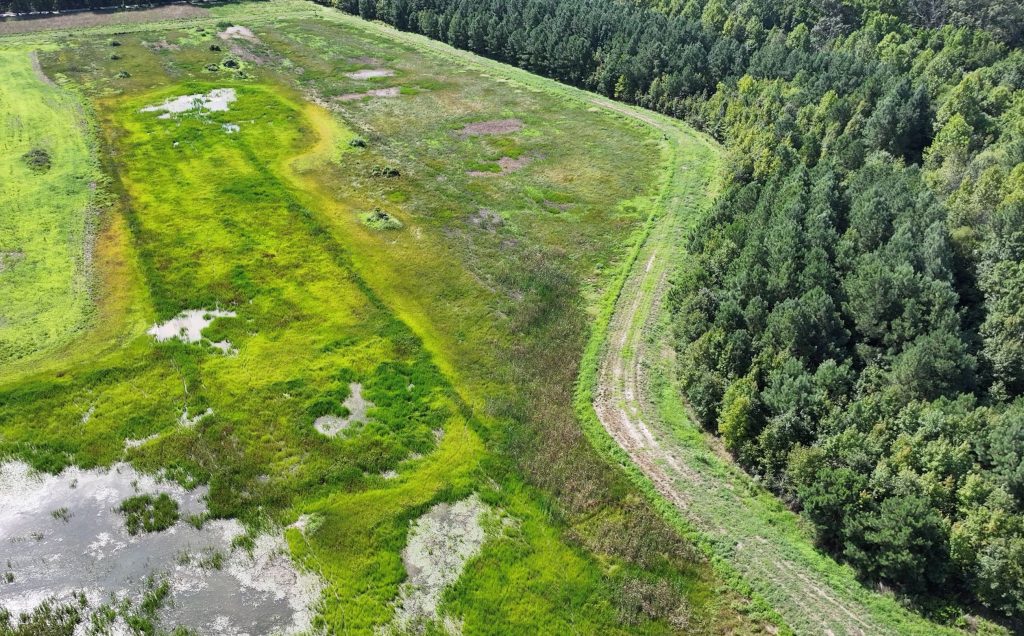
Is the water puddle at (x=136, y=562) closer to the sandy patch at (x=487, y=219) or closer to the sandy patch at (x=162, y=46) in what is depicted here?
the sandy patch at (x=487, y=219)

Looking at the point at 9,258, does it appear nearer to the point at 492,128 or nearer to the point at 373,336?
the point at 373,336

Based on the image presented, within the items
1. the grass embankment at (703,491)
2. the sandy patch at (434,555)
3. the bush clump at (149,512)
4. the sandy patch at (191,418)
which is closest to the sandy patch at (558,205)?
the grass embankment at (703,491)

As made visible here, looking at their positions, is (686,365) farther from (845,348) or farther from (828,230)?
(828,230)

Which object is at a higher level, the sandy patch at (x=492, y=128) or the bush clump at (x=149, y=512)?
the sandy patch at (x=492, y=128)

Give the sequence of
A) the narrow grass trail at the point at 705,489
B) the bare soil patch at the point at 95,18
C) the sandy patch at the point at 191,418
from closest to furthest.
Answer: the narrow grass trail at the point at 705,489 → the sandy patch at the point at 191,418 → the bare soil patch at the point at 95,18

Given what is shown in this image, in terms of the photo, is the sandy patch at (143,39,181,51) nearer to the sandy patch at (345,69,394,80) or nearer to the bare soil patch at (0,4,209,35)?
the bare soil patch at (0,4,209,35)

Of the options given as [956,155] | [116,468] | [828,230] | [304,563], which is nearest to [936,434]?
[828,230]

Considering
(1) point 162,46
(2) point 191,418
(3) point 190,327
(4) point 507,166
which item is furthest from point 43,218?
(1) point 162,46
